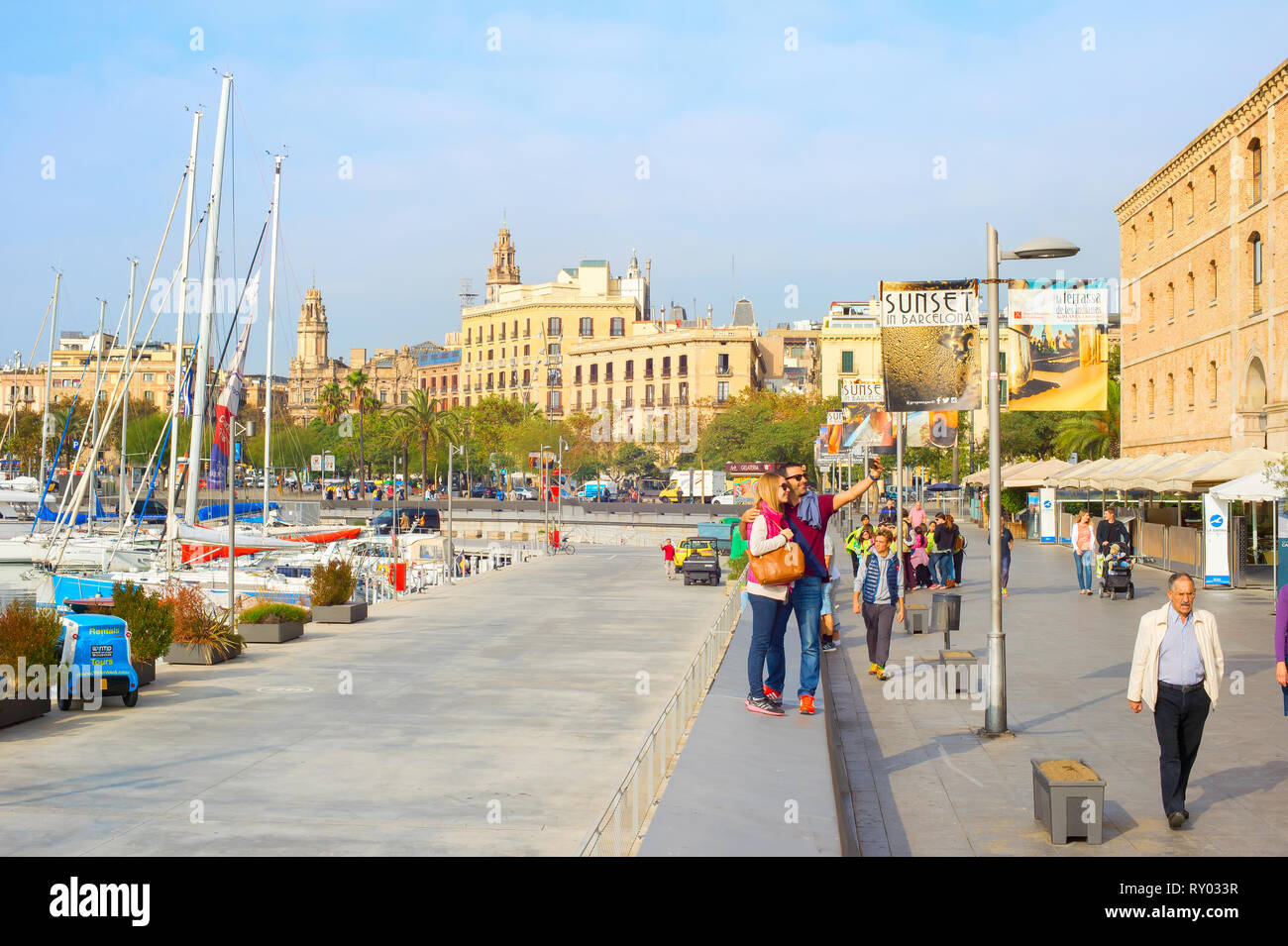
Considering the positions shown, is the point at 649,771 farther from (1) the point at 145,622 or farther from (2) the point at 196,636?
(2) the point at 196,636

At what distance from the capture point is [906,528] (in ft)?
101

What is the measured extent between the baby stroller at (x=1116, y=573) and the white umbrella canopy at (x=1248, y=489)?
8.08ft

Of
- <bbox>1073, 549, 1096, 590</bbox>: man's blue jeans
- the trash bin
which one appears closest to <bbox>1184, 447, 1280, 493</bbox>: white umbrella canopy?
<bbox>1073, 549, 1096, 590</bbox>: man's blue jeans

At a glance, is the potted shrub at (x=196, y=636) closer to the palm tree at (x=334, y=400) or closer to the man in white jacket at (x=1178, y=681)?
the man in white jacket at (x=1178, y=681)

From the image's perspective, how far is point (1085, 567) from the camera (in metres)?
28.3

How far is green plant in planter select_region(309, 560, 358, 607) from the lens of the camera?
923 inches

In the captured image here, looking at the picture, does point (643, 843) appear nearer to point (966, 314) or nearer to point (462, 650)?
point (966, 314)

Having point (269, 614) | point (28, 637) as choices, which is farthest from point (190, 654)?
point (28, 637)

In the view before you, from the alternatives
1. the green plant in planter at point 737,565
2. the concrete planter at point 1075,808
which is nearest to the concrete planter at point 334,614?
the green plant in planter at point 737,565

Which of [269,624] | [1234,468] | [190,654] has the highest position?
[1234,468]

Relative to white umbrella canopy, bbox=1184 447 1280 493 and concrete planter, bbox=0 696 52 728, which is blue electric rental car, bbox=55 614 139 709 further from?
white umbrella canopy, bbox=1184 447 1280 493

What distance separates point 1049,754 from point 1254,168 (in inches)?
1062
